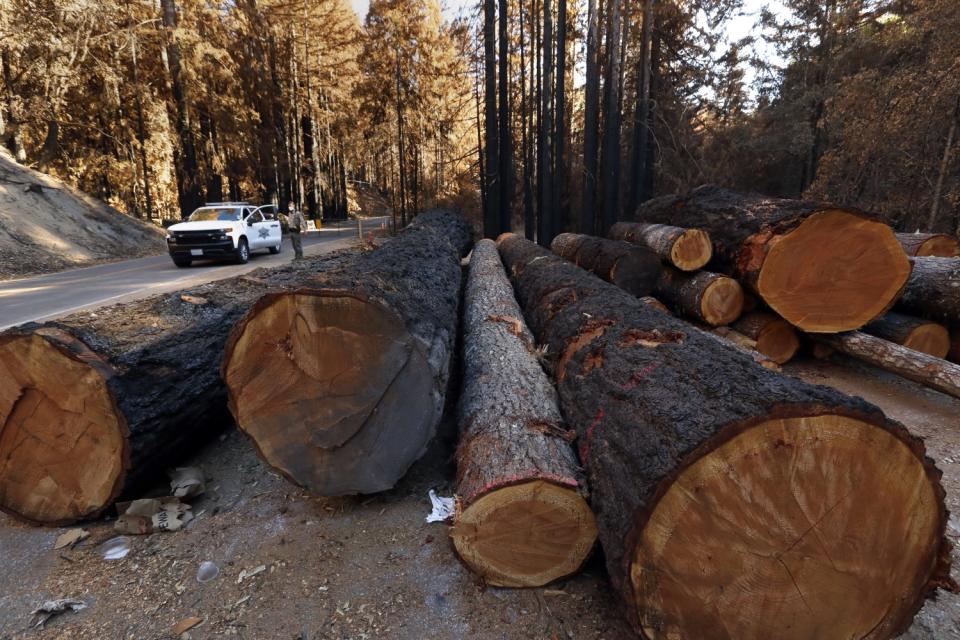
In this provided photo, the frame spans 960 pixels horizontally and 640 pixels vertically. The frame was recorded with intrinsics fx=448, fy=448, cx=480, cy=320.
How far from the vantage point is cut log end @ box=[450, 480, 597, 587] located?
84.8 inches

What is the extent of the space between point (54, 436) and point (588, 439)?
320 cm

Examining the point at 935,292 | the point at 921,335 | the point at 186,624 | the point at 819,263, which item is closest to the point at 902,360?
the point at 921,335

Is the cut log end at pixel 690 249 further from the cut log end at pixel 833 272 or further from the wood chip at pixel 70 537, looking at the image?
the wood chip at pixel 70 537

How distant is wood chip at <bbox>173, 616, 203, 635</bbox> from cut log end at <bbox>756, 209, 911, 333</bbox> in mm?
5426

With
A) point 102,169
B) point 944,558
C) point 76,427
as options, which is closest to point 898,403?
point 944,558

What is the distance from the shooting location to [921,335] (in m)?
5.02

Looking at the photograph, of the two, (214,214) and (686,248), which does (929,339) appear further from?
(214,214)

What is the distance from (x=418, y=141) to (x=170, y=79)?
→ 11406mm

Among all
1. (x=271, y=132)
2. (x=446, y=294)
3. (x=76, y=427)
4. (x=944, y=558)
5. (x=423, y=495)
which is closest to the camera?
(x=944, y=558)

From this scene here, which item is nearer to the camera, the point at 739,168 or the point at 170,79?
the point at 170,79

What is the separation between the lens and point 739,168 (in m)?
22.0

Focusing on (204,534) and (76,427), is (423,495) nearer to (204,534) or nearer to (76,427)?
(204,534)

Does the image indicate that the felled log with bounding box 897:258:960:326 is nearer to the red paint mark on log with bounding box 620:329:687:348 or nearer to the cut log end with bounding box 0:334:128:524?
the red paint mark on log with bounding box 620:329:687:348

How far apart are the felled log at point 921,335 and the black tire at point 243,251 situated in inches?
553
